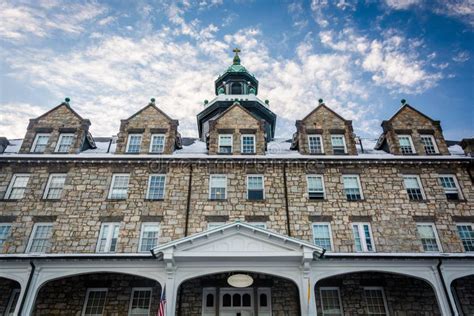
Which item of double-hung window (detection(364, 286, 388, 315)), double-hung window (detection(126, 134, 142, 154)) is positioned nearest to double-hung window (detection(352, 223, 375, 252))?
double-hung window (detection(364, 286, 388, 315))

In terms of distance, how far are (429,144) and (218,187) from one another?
12861 millimetres

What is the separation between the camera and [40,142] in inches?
742

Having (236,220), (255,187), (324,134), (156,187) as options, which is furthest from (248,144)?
(236,220)

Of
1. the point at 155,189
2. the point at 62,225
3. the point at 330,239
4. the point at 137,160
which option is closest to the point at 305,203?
the point at 330,239

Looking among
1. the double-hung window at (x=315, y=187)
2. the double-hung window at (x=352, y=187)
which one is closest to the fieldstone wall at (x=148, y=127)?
the double-hung window at (x=315, y=187)

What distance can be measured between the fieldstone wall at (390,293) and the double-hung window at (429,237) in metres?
1.80

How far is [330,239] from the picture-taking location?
15.7 metres

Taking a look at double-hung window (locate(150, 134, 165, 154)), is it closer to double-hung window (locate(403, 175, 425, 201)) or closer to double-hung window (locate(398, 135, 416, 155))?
double-hung window (locate(403, 175, 425, 201))

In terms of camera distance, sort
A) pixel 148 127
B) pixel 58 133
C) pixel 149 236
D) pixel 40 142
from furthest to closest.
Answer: pixel 148 127, pixel 58 133, pixel 40 142, pixel 149 236

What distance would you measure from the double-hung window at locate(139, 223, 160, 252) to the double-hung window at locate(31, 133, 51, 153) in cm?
803

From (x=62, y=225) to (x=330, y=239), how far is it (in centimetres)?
1310

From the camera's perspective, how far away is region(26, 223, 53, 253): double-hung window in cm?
1528

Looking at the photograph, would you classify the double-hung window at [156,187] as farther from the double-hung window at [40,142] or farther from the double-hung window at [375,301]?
the double-hung window at [375,301]

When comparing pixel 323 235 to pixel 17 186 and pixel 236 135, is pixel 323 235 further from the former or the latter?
pixel 17 186
